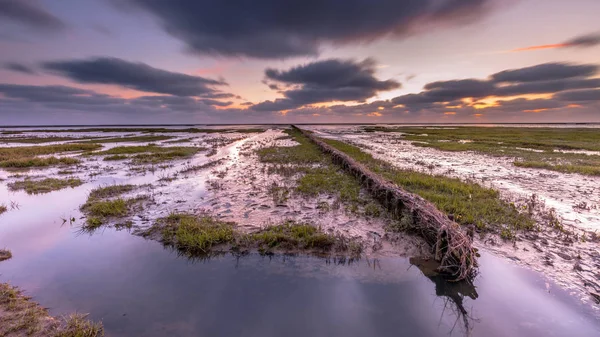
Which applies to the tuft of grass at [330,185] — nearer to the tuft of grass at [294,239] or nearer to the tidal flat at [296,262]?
the tidal flat at [296,262]

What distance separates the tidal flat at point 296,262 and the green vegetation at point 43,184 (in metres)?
0.55

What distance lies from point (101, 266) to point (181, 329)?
325cm

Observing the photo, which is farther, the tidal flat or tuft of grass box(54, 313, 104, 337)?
the tidal flat

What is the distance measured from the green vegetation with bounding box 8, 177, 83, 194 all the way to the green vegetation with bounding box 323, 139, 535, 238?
1700cm

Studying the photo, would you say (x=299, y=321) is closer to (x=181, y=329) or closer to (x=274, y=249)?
(x=181, y=329)

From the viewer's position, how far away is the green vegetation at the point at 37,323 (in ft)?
12.4

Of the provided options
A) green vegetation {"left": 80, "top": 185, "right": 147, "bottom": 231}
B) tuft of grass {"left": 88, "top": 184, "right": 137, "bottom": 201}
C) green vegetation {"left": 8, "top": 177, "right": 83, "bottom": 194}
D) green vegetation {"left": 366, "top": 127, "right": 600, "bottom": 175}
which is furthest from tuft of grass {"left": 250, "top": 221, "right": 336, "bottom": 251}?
green vegetation {"left": 366, "top": 127, "right": 600, "bottom": 175}

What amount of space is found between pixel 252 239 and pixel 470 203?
7.90 m

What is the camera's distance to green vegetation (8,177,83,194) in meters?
12.1

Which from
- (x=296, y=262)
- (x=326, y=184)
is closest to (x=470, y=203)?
(x=326, y=184)

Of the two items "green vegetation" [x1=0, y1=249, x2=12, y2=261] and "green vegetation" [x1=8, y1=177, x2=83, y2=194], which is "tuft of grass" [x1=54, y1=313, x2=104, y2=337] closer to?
"green vegetation" [x1=0, y1=249, x2=12, y2=261]

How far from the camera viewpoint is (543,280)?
5.06 meters

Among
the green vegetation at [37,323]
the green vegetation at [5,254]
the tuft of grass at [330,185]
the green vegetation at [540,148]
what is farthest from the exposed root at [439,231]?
the green vegetation at [540,148]

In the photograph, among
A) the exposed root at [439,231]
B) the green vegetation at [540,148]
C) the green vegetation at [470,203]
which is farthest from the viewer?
the green vegetation at [540,148]
